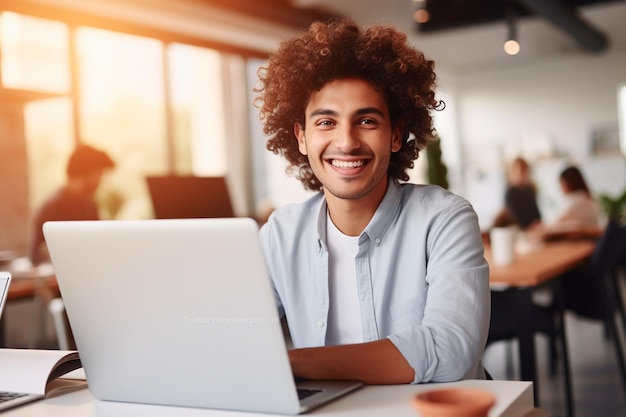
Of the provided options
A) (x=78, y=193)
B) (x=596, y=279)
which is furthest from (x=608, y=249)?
(x=78, y=193)

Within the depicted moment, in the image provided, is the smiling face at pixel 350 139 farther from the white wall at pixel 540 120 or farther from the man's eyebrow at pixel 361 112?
the white wall at pixel 540 120

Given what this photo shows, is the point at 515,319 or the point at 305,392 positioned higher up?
the point at 305,392

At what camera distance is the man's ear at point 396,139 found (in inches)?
77.4

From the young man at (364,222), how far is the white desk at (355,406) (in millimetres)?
213

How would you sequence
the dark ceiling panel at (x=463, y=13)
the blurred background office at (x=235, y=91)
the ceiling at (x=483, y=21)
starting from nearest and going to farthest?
1. the blurred background office at (x=235, y=91)
2. the ceiling at (x=483, y=21)
3. the dark ceiling panel at (x=463, y=13)

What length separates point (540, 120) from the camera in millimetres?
11961

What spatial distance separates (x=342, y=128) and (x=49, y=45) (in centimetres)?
533

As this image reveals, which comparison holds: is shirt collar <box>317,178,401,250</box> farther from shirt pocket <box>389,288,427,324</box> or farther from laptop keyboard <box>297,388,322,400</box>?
laptop keyboard <box>297,388,322,400</box>

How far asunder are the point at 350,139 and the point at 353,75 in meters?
0.19

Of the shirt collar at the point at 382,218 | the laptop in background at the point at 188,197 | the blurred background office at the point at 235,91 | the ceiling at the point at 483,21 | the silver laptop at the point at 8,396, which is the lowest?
the silver laptop at the point at 8,396

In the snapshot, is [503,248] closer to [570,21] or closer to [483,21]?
[570,21]

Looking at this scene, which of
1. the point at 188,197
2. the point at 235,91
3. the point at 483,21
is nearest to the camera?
the point at 188,197

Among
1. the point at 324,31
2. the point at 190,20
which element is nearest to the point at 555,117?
the point at 190,20

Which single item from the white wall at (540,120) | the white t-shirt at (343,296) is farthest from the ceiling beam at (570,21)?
the white t-shirt at (343,296)
